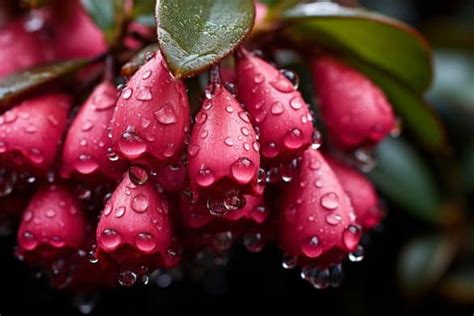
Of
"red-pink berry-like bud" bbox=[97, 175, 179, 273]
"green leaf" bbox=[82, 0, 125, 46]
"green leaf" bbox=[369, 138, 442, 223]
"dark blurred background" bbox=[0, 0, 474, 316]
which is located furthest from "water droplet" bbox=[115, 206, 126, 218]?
"green leaf" bbox=[369, 138, 442, 223]

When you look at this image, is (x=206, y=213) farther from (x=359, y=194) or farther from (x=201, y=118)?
(x=359, y=194)

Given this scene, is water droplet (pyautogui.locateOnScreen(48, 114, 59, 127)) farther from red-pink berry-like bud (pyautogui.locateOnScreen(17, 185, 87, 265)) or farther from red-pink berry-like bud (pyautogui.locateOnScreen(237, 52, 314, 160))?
red-pink berry-like bud (pyautogui.locateOnScreen(237, 52, 314, 160))

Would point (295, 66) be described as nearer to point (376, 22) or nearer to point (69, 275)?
point (376, 22)

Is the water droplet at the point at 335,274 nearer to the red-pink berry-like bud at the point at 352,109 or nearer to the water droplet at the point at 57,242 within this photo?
the red-pink berry-like bud at the point at 352,109

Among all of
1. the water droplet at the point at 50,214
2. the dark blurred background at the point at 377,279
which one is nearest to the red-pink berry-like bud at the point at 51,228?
the water droplet at the point at 50,214

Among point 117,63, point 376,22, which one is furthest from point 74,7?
point 376,22
